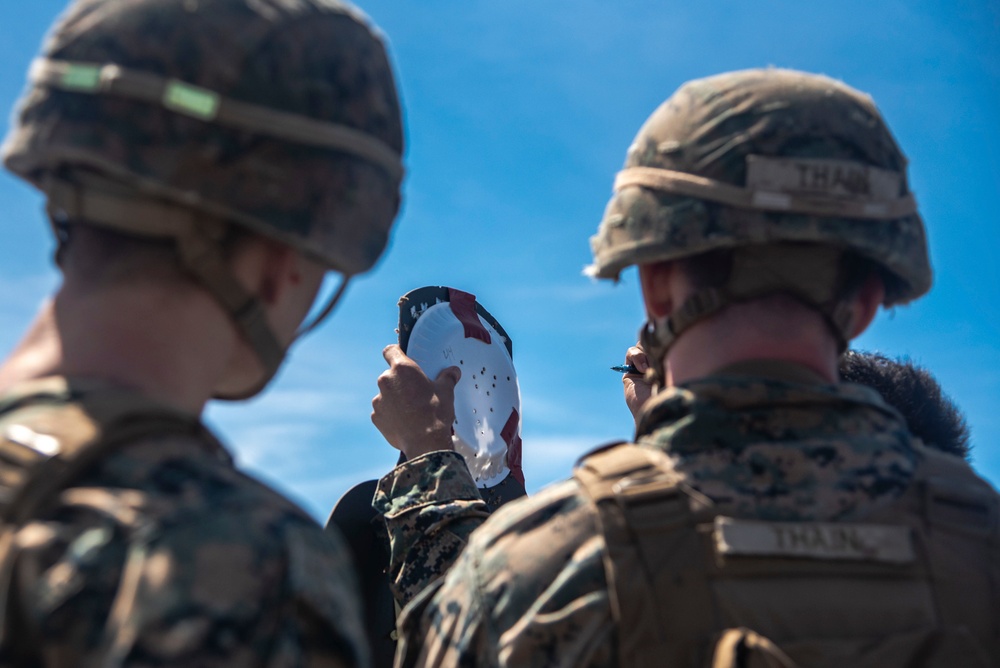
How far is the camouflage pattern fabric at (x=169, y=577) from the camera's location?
198 cm

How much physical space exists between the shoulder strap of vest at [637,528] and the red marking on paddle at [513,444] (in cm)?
386

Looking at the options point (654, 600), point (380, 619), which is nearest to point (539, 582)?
point (654, 600)

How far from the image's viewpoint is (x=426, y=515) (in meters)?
4.57

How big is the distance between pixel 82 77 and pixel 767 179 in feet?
6.86

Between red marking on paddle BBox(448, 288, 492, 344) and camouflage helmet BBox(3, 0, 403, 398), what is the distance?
3.96 m

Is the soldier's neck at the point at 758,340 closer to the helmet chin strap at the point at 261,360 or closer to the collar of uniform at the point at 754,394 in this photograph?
the collar of uniform at the point at 754,394

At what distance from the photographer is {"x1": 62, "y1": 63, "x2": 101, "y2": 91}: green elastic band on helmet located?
100 inches

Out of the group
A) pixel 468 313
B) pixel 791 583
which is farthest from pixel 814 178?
pixel 468 313

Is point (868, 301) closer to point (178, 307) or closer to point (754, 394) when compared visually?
point (754, 394)

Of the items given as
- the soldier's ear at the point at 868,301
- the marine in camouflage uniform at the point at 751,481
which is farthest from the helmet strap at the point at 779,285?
the soldier's ear at the point at 868,301

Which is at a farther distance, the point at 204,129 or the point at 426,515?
the point at 426,515

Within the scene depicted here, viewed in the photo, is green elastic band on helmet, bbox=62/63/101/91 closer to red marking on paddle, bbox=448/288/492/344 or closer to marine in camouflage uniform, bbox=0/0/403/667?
marine in camouflage uniform, bbox=0/0/403/667

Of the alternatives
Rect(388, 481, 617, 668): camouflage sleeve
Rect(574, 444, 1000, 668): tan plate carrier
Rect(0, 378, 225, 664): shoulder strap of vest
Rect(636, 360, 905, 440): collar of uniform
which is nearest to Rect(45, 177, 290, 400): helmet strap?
Rect(0, 378, 225, 664): shoulder strap of vest

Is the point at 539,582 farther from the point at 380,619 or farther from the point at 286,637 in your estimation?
the point at 380,619
